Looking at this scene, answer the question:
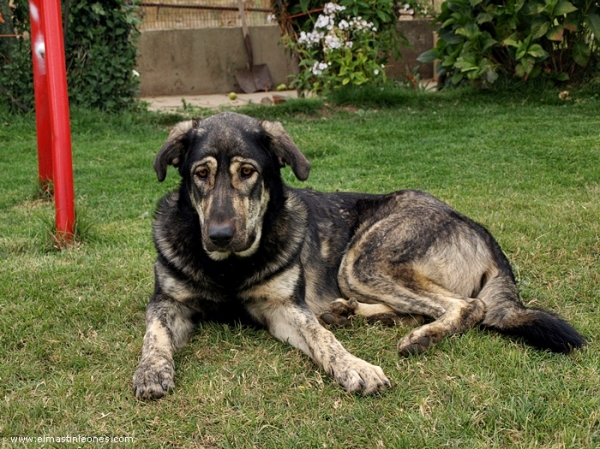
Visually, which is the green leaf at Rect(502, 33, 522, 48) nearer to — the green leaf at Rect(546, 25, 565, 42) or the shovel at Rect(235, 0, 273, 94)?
Result: the green leaf at Rect(546, 25, 565, 42)

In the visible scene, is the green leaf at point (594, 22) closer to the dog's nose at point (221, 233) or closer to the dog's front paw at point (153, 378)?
the dog's nose at point (221, 233)

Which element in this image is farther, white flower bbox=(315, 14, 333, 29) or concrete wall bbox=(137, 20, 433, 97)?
concrete wall bbox=(137, 20, 433, 97)

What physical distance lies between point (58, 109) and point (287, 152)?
2462mm

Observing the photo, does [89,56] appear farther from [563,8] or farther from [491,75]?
[563,8]

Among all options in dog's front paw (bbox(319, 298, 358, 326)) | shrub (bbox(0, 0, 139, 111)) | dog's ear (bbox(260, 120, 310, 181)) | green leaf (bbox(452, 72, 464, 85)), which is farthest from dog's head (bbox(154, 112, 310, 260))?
green leaf (bbox(452, 72, 464, 85))

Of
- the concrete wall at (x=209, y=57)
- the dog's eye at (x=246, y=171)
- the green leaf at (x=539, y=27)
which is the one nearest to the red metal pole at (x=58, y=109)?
the dog's eye at (x=246, y=171)

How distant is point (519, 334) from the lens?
151 inches

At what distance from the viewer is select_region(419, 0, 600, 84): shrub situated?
34.6 feet

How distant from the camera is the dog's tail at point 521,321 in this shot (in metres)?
3.63

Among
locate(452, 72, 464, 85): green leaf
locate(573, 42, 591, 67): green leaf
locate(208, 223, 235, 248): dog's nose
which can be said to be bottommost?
locate(208, 223, 235, 248): dog's nose

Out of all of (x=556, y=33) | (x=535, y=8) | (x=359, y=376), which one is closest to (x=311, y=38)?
(x=535, y=8)

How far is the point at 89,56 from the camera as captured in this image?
1056 cm

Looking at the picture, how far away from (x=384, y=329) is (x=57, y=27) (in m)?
3.60

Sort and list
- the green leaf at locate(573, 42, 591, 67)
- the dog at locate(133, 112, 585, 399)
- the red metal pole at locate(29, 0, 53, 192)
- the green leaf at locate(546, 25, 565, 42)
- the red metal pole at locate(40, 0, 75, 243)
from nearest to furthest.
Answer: the dog at locate(133, 112, 585, 399)
the red metal pole at locate(40, 0, 75, 243)
the red metal pole at locate(29, 0, 53, 192)
the green leaf at locate(546, 25, 565, 42)
the green leaf at locate(573, 42, 591, 67)
